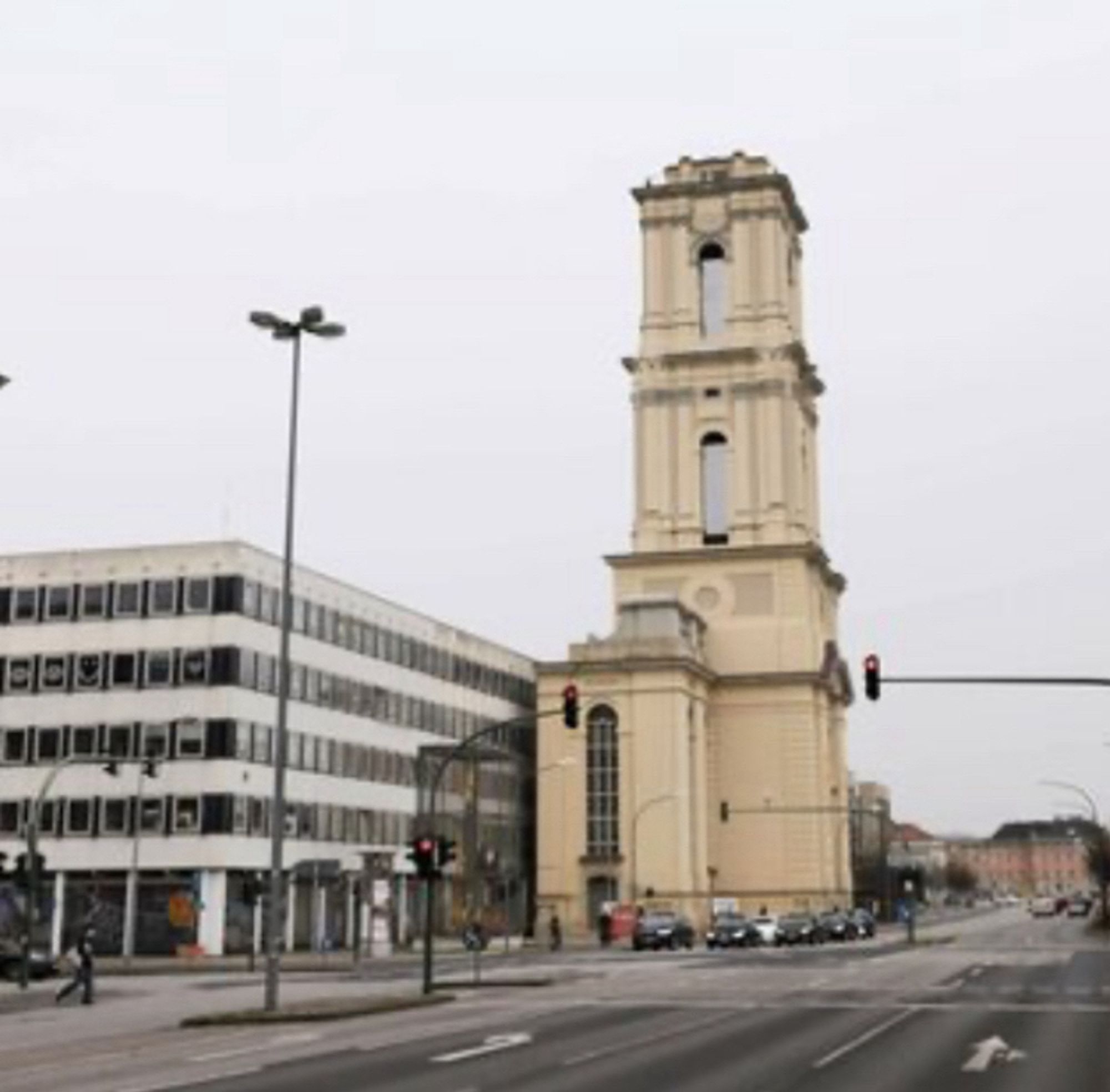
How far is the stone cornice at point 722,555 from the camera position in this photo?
106750mm

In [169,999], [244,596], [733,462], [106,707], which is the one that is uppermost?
[733,462]

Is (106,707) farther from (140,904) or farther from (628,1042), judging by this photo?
(628,1042)

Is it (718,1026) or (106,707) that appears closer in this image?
(718,1026)

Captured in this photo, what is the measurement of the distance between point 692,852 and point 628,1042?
248 feet

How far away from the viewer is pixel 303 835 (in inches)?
2872

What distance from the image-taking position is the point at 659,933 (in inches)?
2904

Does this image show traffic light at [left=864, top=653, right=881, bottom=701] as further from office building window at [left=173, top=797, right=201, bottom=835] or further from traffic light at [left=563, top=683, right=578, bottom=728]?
office building window at [left=173, top=797, right=201, bottom=835]

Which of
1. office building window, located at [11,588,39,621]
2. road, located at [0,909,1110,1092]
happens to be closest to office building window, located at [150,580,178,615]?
office building window, located at [11,588,39,621]

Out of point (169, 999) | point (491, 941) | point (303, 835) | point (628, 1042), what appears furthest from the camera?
point (491, 941)

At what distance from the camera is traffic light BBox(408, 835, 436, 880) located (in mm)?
39594

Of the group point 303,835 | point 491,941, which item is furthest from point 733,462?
point 303,835

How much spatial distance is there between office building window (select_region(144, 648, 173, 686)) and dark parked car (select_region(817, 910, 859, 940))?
112 feet

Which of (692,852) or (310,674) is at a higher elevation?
(310,674)

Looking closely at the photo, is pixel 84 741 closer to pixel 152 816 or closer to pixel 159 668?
pixel 159 668
